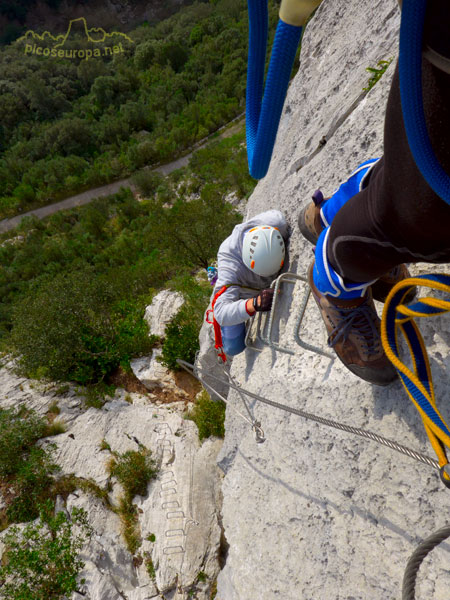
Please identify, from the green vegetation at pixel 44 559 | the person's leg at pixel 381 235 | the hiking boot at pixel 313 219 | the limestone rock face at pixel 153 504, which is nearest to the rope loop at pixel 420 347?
the person's leg at pixel 381 235

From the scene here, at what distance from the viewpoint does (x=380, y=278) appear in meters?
2.04

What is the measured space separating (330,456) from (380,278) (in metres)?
1.16

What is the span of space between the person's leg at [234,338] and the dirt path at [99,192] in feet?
89.6

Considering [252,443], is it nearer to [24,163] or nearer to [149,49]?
[24,163]

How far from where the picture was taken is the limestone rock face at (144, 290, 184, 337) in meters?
9.14

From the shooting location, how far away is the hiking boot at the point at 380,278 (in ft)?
6.48

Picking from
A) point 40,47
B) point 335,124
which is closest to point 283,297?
A: point 335,124

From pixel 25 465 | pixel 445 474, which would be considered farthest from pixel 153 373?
pixel 445 474

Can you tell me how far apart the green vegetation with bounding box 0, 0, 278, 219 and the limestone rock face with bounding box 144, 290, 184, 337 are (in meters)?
23.5

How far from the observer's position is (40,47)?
46969 mm

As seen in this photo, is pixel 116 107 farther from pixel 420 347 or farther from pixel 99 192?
pixel 420 347
